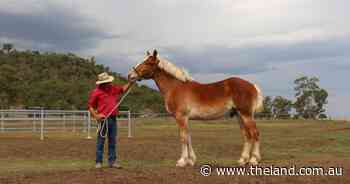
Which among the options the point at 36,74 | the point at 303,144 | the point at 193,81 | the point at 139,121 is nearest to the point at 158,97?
the point at 36,74

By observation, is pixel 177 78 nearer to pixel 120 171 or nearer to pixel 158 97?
pixel 120 171

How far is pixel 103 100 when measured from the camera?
10305 mm

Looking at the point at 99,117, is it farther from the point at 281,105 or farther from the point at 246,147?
the point at 281,105

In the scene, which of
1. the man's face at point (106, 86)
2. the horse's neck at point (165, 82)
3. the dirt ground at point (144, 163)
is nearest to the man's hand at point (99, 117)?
the man's face at point (106, 86)

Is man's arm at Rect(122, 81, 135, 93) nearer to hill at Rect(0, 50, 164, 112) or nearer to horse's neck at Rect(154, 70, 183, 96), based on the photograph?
horse's neck at Rect(154, 70, 183, 96)

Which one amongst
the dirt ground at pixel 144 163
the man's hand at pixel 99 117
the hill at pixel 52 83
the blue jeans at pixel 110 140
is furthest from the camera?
the hill at pixel 52 83

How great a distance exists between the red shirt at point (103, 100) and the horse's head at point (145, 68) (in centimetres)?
63

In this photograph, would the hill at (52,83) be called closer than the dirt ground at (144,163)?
No

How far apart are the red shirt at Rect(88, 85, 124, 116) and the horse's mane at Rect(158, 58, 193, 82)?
4.18ft

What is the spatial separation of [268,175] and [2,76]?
56842 mm

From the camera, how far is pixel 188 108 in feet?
34.6

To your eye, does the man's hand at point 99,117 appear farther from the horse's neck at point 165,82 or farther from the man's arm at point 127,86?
the horse's neck at point 165,82

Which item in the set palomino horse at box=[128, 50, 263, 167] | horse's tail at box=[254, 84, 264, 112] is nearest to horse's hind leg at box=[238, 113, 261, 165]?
palomino horse at box=[128, 50, 263, 167]

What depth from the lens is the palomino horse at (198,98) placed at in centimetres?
1058
